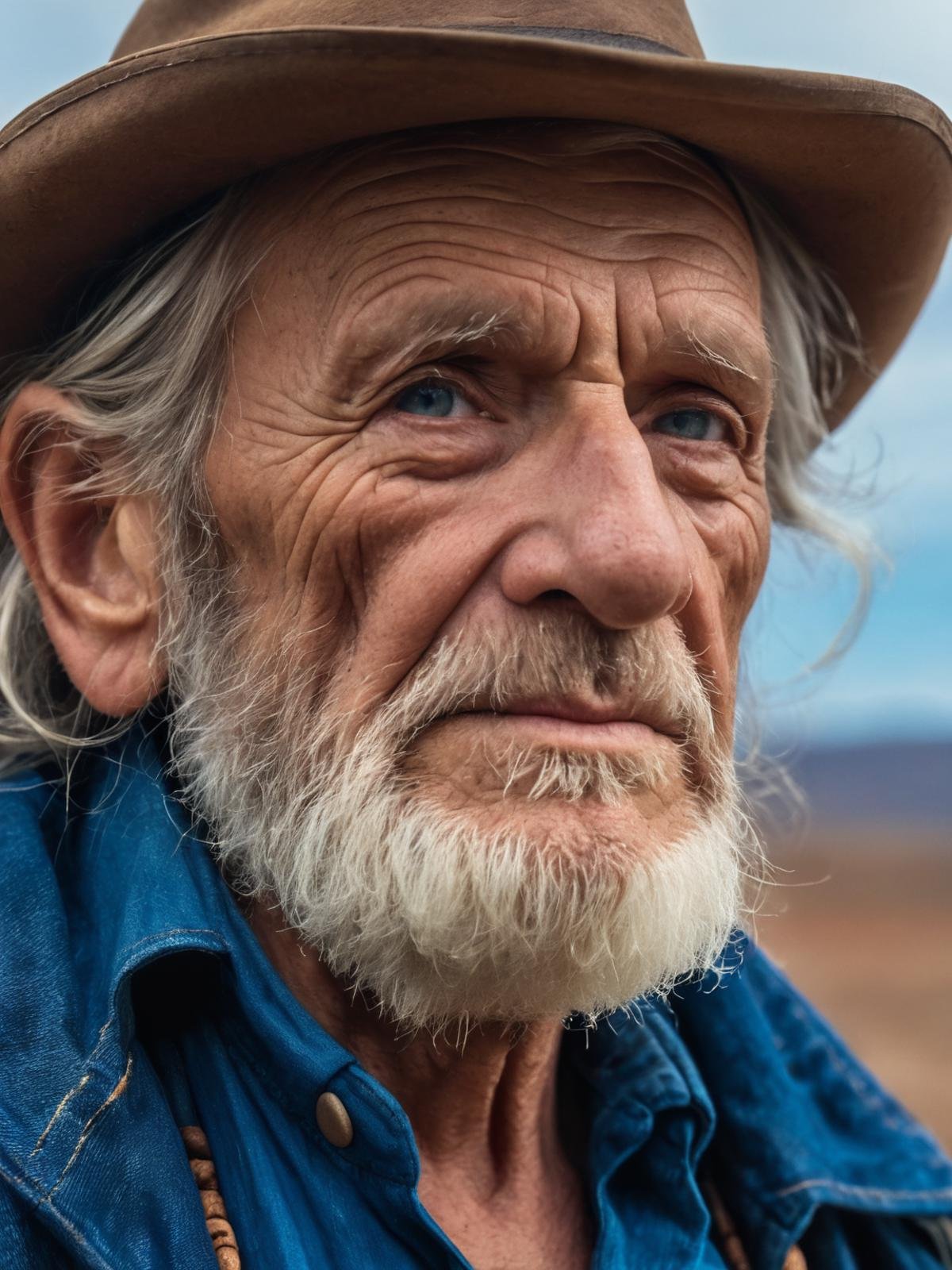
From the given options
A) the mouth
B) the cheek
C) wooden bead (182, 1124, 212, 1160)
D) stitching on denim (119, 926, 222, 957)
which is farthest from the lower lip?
wooden bead (182, 1124, 212, 1160)

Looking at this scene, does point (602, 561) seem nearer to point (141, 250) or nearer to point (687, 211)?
point (687, 211)

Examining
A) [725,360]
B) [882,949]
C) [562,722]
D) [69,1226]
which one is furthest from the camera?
[882,949]

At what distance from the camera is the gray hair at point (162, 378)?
7.23 feet

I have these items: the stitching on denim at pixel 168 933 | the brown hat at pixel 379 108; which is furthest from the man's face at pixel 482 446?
the stitching on denim at pixel 168 933

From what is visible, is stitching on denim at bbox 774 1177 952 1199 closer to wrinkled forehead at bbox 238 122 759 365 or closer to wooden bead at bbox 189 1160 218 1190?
wooden bead at bbox 189 1160 218 1190

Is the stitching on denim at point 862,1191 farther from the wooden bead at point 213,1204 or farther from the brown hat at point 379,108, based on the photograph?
the brown hat at point 379,108

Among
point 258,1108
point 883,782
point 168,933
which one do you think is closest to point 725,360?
point 168,933

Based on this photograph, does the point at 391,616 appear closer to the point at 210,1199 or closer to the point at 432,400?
the point at 432,400

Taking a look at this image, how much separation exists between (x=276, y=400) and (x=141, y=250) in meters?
0.43

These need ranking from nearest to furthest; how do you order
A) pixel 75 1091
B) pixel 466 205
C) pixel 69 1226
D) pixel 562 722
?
pixel 69 1226 < pixel 75 1091 < pixel 562 722 < pixel 466 205

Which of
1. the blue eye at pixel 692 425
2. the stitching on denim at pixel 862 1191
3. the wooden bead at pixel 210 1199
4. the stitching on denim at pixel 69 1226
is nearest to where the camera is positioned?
the stitching on denim at pixel 69 1226

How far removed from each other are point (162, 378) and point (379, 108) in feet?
2.14

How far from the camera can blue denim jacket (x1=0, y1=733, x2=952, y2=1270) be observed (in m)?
1.71

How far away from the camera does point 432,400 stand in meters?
2.13
